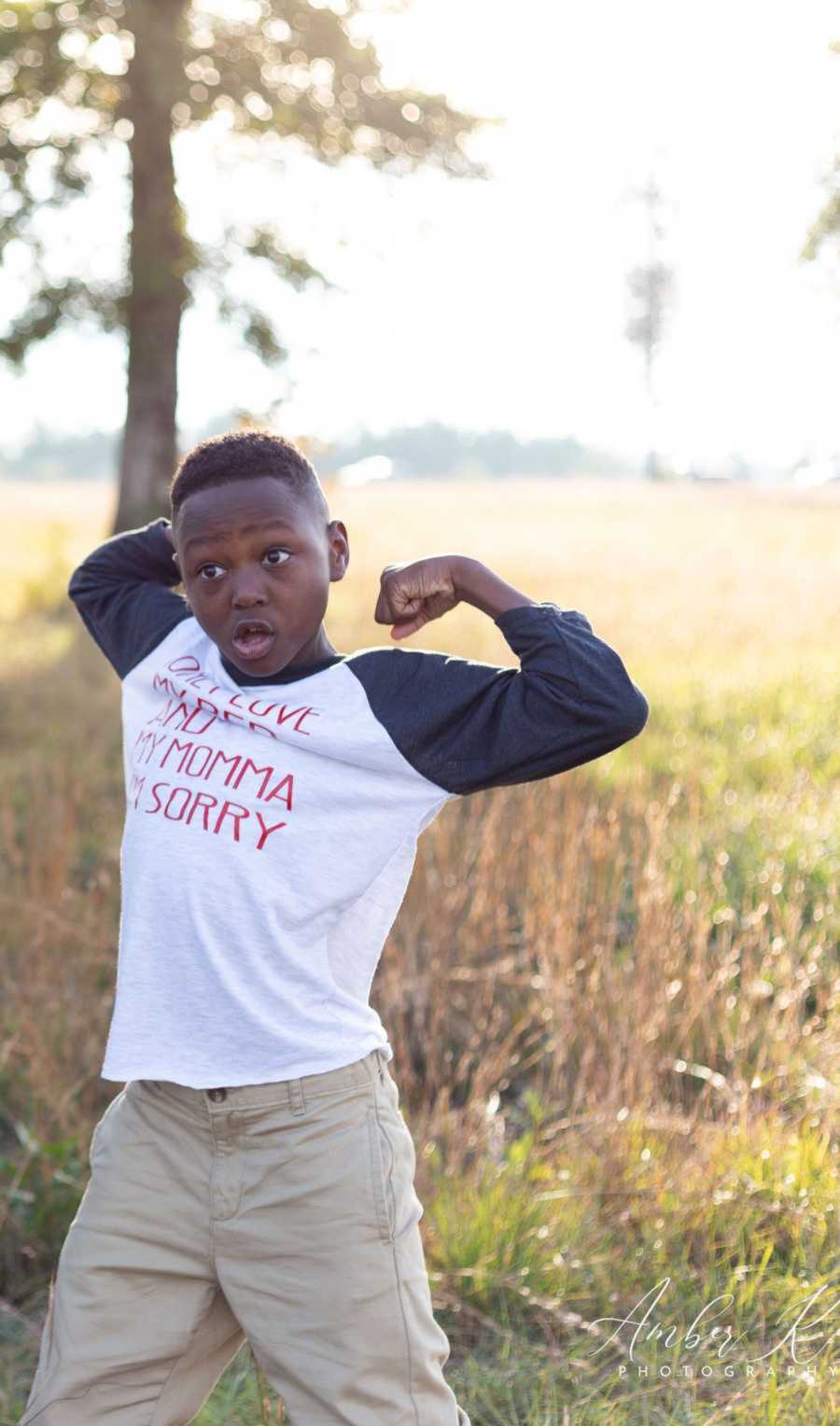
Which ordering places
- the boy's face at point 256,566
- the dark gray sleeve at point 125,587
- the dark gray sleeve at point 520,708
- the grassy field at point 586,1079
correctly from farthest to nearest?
the grassy field at point 586,1079
the dark gray sleeve at point 125,587
the boy's face at point 256,566
the dark gray sleeve at point 520,708

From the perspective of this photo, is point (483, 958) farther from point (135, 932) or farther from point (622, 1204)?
point (135, 932)

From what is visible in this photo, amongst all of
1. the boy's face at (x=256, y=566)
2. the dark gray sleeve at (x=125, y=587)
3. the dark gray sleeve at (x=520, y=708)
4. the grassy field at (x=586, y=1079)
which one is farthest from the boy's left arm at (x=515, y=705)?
the grassy field at (x=586, y=1079)

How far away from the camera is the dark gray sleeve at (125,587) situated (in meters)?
2.42

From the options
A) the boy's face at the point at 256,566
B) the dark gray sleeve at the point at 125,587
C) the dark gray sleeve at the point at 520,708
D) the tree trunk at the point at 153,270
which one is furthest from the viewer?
the tree trunk at the point at 153,270

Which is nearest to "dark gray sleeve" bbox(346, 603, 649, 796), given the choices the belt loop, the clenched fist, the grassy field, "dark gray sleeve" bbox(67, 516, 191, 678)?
the clenched fist

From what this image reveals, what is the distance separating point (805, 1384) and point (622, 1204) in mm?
632

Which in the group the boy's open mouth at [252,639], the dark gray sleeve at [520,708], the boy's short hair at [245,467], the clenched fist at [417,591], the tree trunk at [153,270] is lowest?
the dark gray sleeve at [520,708]

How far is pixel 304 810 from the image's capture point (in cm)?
194

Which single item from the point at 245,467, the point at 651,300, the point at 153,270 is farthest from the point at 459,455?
the point at 245,467

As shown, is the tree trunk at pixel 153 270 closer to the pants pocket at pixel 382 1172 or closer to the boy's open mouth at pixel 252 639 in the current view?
the boy's open mouth at pixel 252 639

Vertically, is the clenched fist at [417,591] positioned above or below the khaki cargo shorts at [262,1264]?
above

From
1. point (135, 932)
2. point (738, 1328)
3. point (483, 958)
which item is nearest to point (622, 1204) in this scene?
point (738, 1328)

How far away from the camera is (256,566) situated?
197 cm

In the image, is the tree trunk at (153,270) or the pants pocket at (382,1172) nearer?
the pants pocket at (382,1172)
